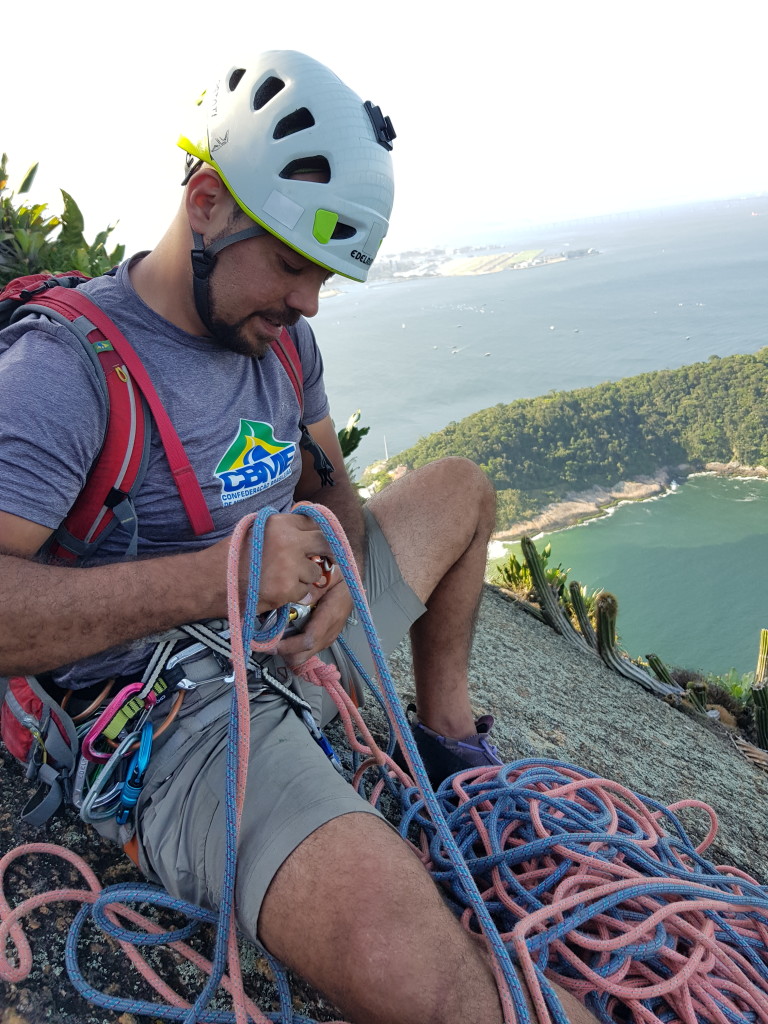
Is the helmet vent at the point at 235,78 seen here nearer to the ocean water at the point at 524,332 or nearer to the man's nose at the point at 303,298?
the man's nose at the point at 303,298

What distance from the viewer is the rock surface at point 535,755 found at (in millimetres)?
1848

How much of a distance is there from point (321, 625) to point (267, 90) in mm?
1619

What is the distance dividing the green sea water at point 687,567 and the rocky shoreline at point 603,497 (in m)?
0.93

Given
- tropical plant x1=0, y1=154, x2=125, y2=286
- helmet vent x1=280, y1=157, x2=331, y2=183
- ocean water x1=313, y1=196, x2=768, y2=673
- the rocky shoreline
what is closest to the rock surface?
helmet vent x1=280, y1=157, x2=331, y2=183

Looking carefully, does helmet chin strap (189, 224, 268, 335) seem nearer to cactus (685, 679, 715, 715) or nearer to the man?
the man

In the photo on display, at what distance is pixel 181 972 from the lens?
1913mm

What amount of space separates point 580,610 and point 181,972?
5832mm

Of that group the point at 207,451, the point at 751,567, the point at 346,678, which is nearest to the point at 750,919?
the point at 346,678

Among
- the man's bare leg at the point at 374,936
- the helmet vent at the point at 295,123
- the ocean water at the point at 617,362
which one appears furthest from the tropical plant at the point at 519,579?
the ocean water at the point at 617,362

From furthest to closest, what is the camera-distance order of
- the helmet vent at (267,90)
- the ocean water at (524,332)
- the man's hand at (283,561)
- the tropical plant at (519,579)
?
1. the ocean water at (524,332)
2. the tropical plant at (519,579)
3. the helmet vent at (267,90)
4. the man's hand at (283,561)

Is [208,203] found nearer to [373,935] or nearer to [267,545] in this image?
[267,545]

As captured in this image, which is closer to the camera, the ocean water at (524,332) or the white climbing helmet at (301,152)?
the white climbing helmet at (301,152)

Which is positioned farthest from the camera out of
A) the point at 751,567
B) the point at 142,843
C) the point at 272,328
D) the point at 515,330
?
the point at 515,330

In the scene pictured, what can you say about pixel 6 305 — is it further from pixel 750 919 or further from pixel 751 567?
pixel 751 567
